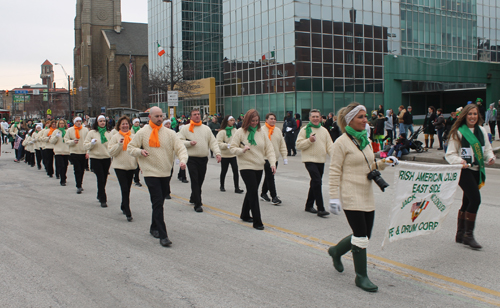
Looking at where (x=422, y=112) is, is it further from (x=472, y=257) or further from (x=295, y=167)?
(x=472, y=257)

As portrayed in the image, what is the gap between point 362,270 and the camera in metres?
4.53

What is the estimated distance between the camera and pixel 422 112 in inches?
1831

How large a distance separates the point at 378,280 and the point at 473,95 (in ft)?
163

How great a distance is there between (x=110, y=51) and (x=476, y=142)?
8328cm

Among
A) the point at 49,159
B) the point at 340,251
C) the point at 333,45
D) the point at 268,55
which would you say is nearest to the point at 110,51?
the point at 268,55

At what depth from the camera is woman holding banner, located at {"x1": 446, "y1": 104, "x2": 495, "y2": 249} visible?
5840 millimetres

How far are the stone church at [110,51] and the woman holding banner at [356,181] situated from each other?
3000 inches

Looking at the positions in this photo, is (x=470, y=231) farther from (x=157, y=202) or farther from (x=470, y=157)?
(x=157, y=202)

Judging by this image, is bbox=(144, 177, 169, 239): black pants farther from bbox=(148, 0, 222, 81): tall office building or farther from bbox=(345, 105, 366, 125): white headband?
bbox=(148, 0, 222, 81): tall office building

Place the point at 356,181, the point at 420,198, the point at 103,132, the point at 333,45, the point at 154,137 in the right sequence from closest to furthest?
the point at 356,181, the point at 420,198, the point at 154,137, the point at 103,132, the point at 333,45

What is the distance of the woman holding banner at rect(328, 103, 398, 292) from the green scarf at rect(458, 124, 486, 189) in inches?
72.6

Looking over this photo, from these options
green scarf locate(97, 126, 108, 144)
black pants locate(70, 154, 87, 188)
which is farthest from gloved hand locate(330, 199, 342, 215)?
black pants locate(70, 154, 87, 188)

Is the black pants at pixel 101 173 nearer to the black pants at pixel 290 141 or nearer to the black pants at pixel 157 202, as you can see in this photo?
the black pants at pixel 157 202

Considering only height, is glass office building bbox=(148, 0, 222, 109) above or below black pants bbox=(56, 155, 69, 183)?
above
